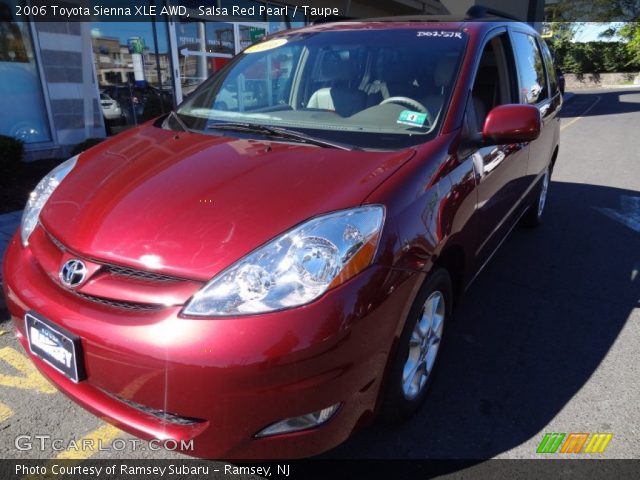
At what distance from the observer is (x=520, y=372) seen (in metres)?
2.63

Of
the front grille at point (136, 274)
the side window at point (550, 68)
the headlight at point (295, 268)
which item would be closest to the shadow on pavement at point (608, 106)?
the side window at point (550, 68)

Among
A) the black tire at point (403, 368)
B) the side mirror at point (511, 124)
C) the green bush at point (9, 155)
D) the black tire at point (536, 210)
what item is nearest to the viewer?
the black tire at point (403, 368)

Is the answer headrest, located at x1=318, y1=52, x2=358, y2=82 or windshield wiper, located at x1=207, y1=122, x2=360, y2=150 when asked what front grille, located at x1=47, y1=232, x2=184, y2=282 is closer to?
windshield wiper, located at x1=207, y1=122, x2=360, y2=150

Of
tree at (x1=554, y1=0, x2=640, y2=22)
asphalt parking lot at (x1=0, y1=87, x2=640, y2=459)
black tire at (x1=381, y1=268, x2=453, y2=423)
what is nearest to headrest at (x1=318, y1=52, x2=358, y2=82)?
black tire at (x1=381, y1=268, x2=453, y2=423)

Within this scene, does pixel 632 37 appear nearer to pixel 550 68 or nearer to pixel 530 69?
pixel 550 68

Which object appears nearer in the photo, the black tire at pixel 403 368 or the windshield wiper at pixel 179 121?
the black tire at pixel 403 368

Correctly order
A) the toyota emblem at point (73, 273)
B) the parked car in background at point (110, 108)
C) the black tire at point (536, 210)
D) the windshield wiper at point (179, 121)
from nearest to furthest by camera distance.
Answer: the toyota emblem at point (73, 273), the windshield wiper at point (179, 121), the black tire at point (536, 210), the parked car in background at point (110, 108)

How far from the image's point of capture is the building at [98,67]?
6426mm

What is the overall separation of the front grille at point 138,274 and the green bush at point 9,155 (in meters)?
4.65

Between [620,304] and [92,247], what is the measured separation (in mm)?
3385

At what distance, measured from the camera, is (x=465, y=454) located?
2.09 meters

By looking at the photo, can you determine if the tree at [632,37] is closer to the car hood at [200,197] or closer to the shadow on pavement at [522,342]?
the shadow on pavement at [522,342]

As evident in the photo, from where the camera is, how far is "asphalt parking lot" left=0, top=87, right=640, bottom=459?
2.15m

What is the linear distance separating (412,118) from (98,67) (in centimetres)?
673
